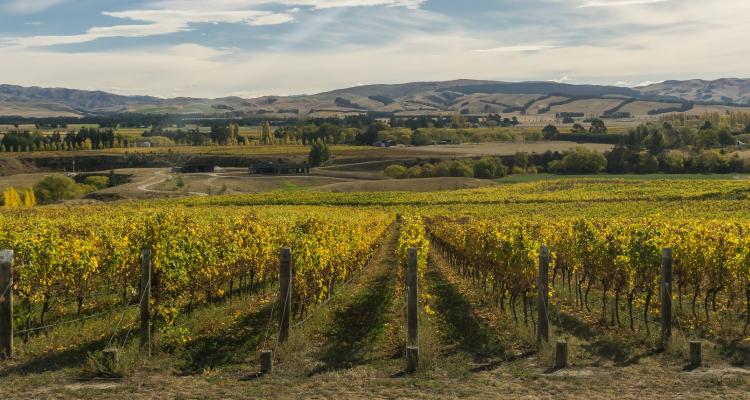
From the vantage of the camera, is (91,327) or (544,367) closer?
(544,367)

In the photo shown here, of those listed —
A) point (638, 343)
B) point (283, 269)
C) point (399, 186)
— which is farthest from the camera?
point (399, 186)

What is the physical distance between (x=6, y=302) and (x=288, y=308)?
194 inches

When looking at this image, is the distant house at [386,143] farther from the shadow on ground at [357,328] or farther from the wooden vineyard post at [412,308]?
the wooden vineyard post at [412,308]

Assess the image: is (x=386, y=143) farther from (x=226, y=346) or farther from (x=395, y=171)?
(x=226, y=346)

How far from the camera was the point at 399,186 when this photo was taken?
102m

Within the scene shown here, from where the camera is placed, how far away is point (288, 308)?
40.6 ft

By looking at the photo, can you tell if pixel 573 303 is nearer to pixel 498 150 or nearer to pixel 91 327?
pixel 91 327

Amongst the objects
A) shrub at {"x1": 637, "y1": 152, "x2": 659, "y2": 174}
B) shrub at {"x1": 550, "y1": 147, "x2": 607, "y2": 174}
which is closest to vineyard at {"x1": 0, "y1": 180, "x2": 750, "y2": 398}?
shrub at {"x1": 637, "y1": 152, "x2": 659, "y2": 174}

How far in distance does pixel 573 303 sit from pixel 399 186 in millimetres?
83163

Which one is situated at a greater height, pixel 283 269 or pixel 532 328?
pixel 283 269

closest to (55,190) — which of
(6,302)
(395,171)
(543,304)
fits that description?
(395,171)

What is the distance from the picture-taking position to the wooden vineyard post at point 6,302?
1130 centimetres

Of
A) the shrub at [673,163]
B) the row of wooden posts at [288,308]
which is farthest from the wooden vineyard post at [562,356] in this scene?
the shrub at [673,163]

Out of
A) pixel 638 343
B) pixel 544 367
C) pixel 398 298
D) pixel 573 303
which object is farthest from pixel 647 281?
pixel 398 298
